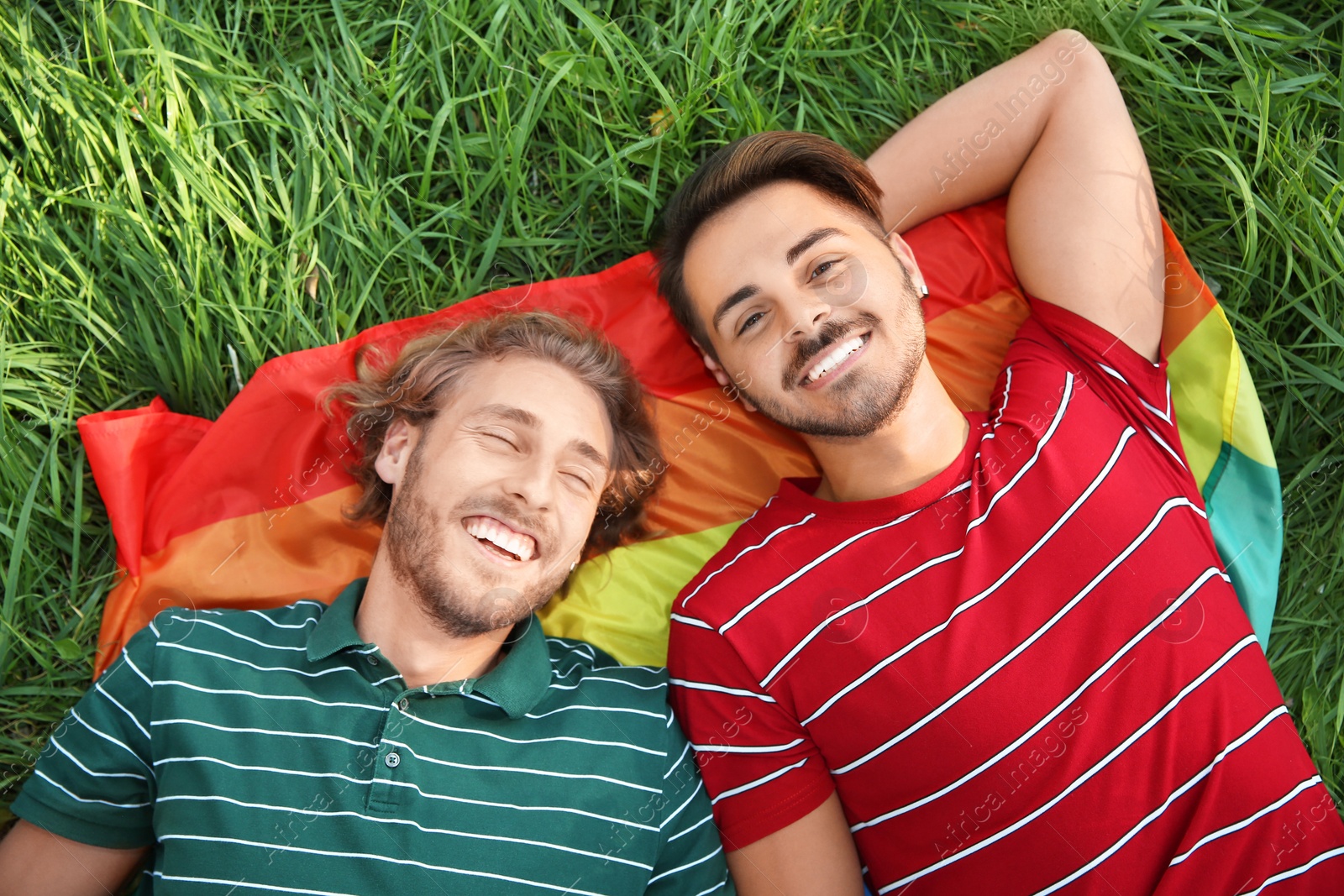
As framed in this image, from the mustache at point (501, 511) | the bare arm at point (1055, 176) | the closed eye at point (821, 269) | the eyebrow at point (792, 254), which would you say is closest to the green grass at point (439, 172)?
the bare arm at point (1055, 176)

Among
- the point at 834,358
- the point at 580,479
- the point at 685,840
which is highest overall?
the point at 834,358

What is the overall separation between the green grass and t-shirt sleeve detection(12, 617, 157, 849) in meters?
0.52

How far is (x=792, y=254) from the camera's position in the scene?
8.38 feet

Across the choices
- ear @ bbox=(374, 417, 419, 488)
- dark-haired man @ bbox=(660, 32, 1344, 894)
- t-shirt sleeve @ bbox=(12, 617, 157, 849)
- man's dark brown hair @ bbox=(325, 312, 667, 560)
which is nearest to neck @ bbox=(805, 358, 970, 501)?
dark-haired man @ bbox=(660, 32, 1344, 894)

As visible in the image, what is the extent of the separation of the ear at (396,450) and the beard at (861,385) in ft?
3.56

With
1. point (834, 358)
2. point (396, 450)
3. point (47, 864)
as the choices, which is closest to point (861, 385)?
point (834, 358)

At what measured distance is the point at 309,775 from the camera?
2.15 meters

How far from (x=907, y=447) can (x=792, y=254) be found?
0.64 metres

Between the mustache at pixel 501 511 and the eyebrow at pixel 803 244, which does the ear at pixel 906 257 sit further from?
the mustache at pixel 501 511

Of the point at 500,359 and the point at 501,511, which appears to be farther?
the point at 500,359

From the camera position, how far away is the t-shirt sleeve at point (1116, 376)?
2.65m

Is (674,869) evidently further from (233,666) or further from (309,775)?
(233,666)

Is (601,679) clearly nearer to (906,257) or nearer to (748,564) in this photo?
(748,564)

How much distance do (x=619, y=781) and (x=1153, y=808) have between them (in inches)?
52.0
